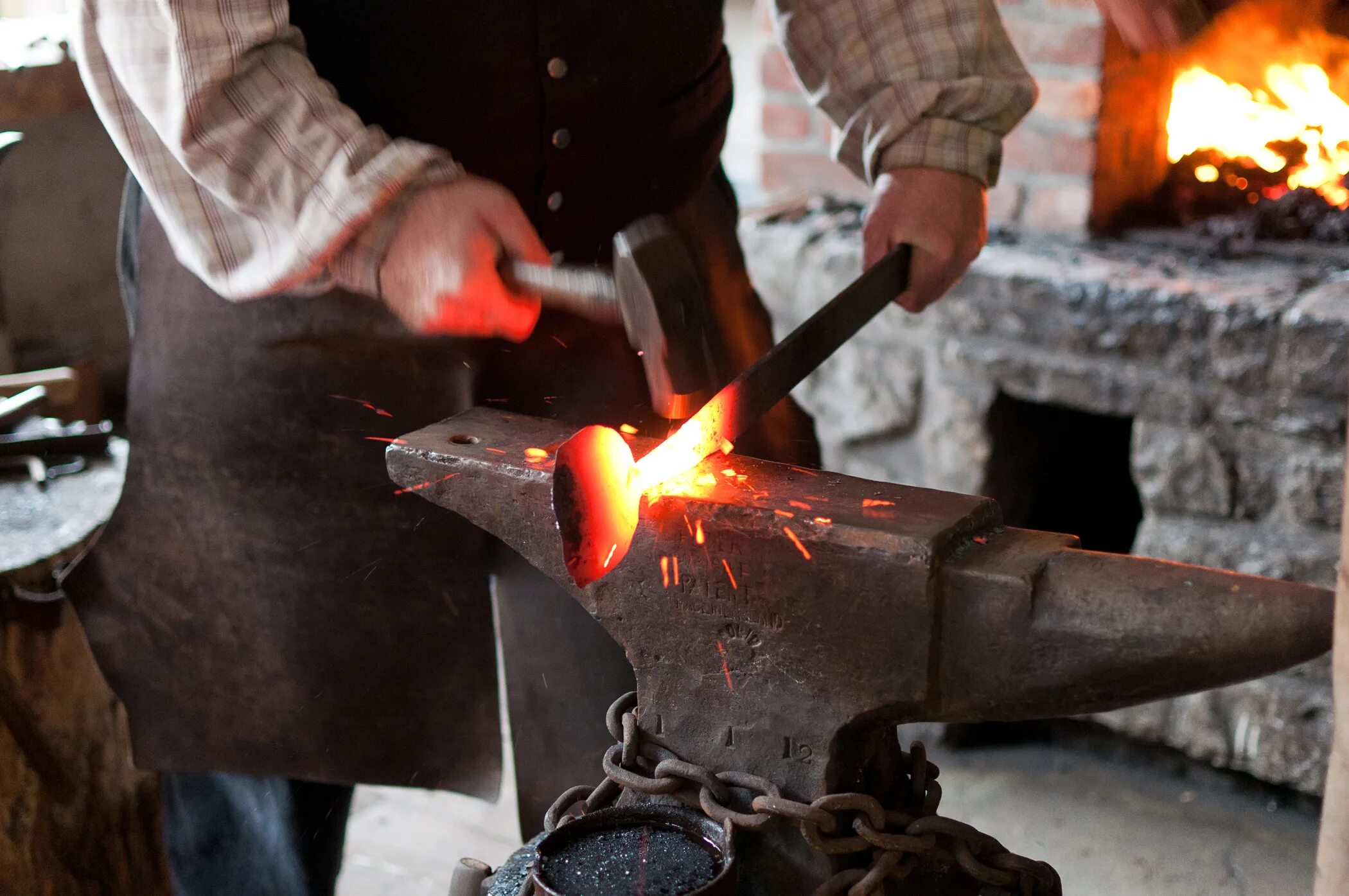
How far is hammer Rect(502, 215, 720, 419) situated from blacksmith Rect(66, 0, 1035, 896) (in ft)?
0.66

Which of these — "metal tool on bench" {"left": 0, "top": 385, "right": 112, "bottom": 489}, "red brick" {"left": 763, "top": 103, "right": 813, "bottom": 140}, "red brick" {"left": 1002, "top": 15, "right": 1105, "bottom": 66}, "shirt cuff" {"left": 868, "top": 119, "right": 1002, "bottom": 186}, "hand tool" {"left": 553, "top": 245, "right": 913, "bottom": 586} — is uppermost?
"red brick" {"left": 1002, "top": 15, "right": 1105, "bottom": 66}

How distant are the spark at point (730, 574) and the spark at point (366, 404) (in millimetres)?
610

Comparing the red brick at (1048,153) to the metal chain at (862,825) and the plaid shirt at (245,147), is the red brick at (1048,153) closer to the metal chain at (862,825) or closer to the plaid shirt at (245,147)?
the plaid shirt at (245,147)

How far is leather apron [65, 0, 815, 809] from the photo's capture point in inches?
53.4

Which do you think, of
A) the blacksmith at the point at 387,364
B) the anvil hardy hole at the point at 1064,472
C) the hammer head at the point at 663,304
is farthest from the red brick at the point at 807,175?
the hammer head at the point at 663,304

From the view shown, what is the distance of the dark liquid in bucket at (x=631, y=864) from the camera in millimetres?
932

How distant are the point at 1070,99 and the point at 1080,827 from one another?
123cm

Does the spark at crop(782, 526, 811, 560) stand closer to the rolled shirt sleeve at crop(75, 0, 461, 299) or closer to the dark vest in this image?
the rolled shirt sleeve at crop(75, 0, 461, 299)

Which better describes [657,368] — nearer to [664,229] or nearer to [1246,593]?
[664,229]

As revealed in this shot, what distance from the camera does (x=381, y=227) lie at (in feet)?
3.77

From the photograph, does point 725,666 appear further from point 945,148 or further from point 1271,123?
point 1271,123

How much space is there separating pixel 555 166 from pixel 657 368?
0.44 m

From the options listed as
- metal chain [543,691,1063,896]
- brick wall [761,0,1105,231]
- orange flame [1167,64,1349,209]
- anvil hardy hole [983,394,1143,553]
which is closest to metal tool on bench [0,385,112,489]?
metal chain [543,691,1063,896]

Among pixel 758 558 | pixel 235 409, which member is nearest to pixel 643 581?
pixel 758 558
